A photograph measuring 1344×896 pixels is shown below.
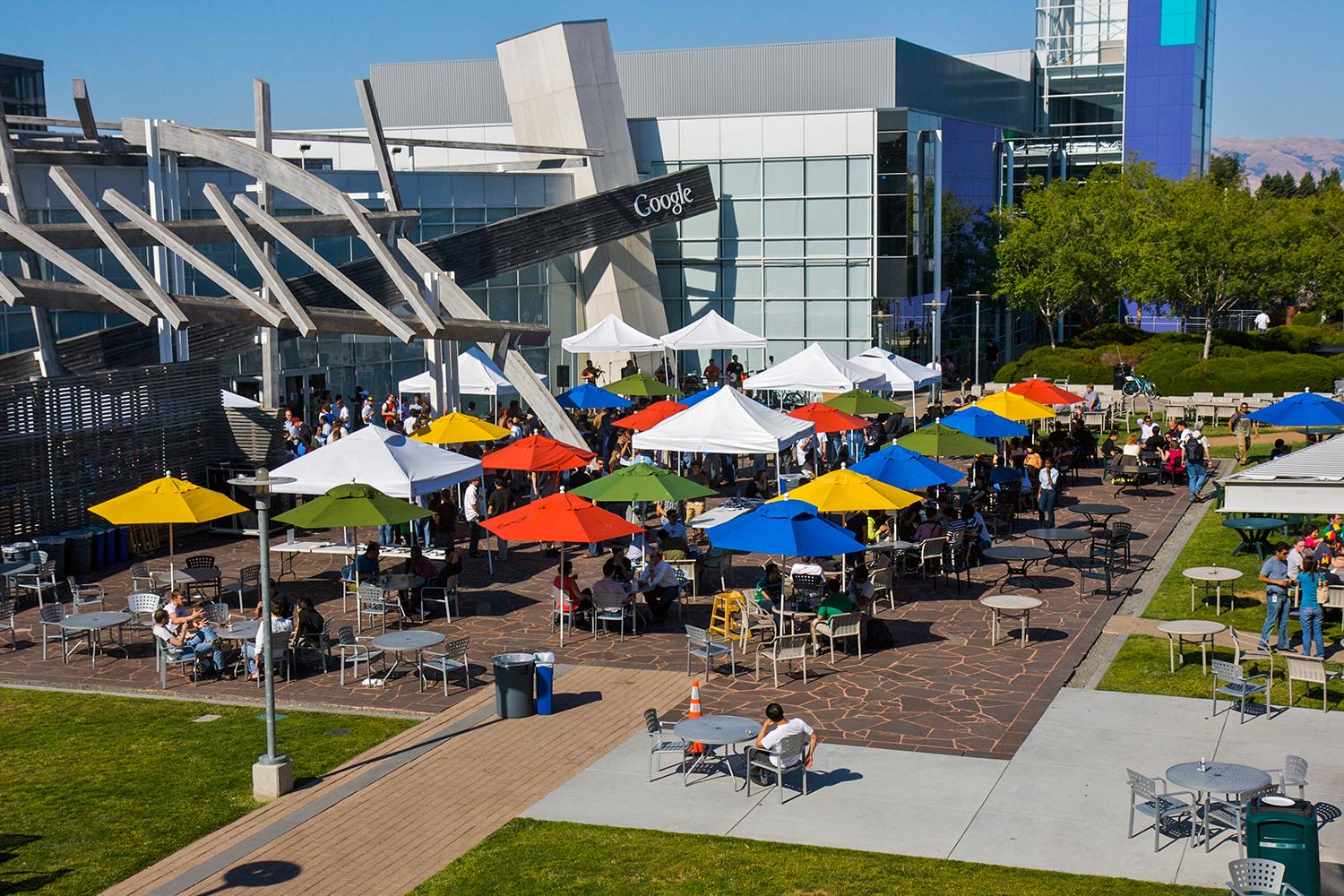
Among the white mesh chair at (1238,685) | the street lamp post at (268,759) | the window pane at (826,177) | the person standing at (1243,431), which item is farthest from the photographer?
the window pane at (826,177)

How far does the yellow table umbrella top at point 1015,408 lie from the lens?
28.2 meters

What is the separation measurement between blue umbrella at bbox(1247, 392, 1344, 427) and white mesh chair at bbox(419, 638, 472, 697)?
18.8 meters

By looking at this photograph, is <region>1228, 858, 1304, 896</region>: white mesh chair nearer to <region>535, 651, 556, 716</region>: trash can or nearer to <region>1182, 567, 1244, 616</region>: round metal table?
<region>535, 651, 556, 716</region>: trash can

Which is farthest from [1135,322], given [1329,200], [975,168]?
[975,168]

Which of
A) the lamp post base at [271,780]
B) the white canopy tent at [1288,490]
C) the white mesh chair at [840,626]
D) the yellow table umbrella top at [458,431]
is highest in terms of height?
the white canopy tent at [1288,490]

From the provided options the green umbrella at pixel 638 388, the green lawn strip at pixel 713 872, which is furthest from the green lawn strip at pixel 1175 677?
the green umbrella at pixel 638 388

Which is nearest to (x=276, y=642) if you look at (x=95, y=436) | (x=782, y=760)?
(x=782, y=760)

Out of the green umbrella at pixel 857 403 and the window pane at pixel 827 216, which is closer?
the green umbrella at pixel 857 403

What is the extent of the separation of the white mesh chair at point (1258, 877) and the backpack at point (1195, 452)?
20979 mm

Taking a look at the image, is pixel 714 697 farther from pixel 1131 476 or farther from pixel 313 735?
pixel 1131 476

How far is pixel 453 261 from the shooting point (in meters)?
38.5

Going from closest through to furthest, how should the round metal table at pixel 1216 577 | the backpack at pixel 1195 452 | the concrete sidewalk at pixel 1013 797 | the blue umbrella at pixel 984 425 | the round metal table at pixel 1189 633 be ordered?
the concrete sidewalk at pixel 1013 797
the round metal table at pixel 1189 633
the round metal table at pixel 1216 577
the blue umbrella at pixel 984 425
the backpack at pixel 1195 452

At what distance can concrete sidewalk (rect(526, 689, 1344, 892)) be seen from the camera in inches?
480

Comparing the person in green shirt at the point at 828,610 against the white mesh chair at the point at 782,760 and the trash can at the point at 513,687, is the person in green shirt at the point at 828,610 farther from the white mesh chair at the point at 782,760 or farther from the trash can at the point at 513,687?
the white mesh chair at the point at 782,760
